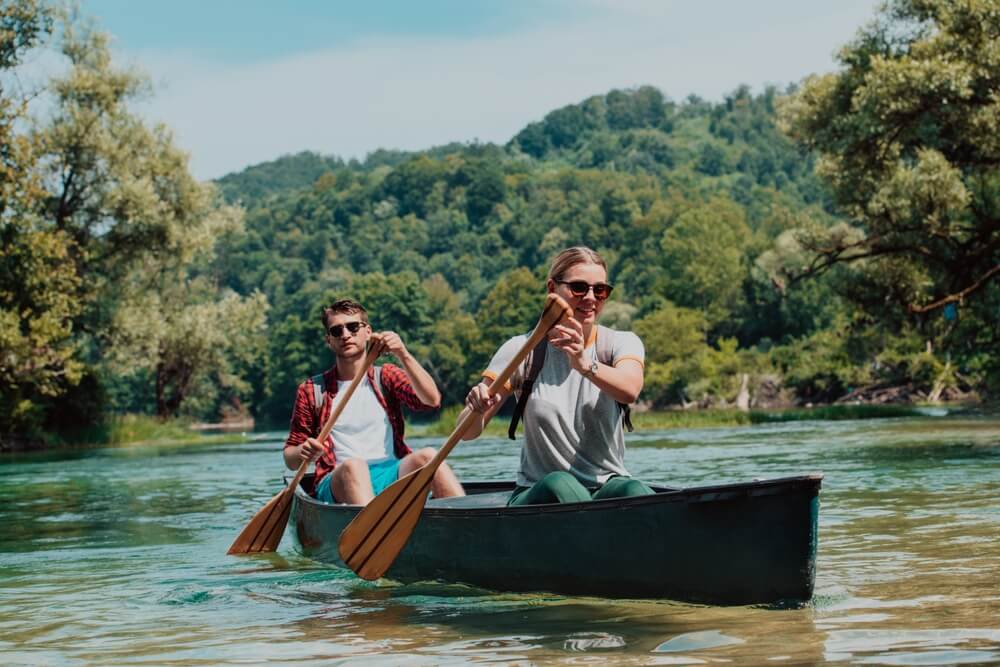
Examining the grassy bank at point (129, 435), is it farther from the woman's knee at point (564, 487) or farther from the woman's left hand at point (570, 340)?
the woman's left hand at point (570, 340)

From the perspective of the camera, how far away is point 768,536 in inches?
198

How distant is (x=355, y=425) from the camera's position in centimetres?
754

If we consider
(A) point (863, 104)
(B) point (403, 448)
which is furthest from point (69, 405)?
(B) point (403, 448)

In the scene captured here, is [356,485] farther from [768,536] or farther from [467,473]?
[467,473]

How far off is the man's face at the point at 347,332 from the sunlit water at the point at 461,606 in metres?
1.27

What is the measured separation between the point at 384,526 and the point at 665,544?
1642 millimetres

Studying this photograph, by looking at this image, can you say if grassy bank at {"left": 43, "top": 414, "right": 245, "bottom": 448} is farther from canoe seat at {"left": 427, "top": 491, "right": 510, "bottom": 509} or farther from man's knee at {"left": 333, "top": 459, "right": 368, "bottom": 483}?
canoe seat at {"left": 427, "top": 491, "right": 510, "bottom": 509}

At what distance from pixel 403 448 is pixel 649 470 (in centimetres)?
734

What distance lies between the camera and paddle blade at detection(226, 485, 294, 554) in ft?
27.1

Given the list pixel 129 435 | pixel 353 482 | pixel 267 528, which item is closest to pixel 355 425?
pixel 353 482

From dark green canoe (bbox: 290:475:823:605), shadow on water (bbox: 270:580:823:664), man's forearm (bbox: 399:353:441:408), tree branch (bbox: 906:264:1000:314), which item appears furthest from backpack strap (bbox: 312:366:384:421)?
tree branch (bbox: 906:264:1000:314)

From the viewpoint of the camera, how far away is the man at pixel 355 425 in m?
7.22

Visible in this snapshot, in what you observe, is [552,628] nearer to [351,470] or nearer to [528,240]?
[351,470]

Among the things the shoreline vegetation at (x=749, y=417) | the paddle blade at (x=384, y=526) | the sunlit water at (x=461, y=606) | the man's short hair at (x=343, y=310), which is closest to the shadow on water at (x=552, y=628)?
the sunlit water at (x=461, y=606)
